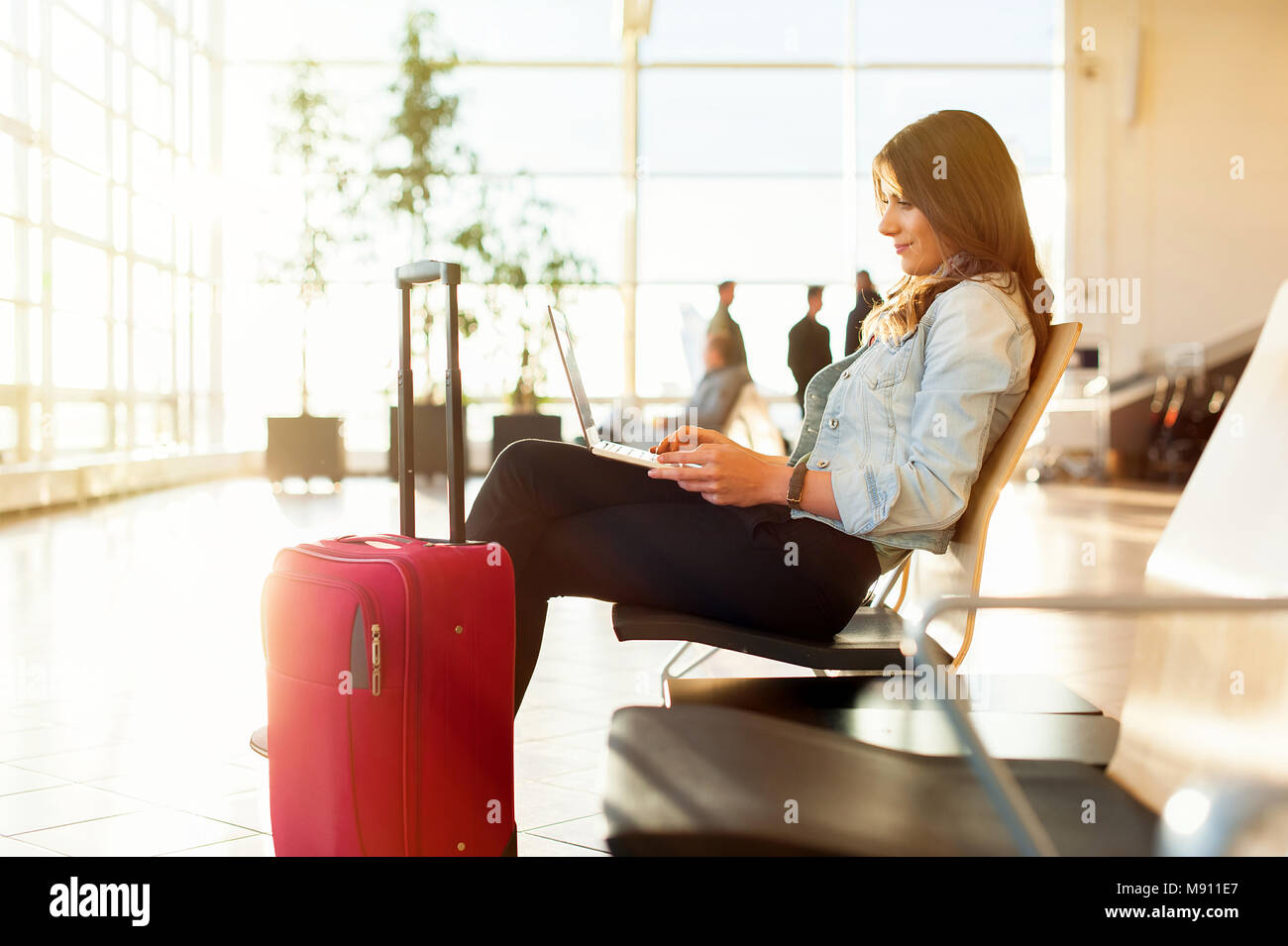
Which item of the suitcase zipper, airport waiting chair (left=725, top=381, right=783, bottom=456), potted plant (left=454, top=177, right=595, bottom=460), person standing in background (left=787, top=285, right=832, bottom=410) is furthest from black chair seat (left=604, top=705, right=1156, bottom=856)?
potted plant (left=454, top=177, right=595, bottom=460)

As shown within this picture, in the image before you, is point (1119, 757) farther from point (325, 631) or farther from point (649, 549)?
point (325, 631)

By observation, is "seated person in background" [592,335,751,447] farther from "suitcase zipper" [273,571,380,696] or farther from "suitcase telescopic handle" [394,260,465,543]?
"suitcase zipper" [273,571,380,696]

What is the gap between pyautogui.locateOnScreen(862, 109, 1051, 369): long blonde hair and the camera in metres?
1.75

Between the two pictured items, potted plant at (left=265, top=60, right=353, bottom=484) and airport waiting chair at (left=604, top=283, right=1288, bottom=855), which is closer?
airport waiting chair at (left=604, top=283, right=1288, bottom=855)

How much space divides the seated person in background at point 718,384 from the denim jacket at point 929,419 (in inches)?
185

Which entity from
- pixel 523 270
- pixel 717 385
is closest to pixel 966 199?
pixel 717 385

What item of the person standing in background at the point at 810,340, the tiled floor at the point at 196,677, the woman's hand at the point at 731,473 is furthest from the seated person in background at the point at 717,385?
the woman's hand at the point at 731,473

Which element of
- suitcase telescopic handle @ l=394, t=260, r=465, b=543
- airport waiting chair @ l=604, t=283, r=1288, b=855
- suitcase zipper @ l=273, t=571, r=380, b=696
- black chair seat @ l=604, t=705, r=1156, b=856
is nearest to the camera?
airport waiting chair @ l=604, t=283, r=1288, b=855

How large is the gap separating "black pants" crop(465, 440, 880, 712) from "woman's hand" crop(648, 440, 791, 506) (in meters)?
0.04

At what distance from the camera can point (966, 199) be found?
176 cm

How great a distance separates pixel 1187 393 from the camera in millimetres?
11844

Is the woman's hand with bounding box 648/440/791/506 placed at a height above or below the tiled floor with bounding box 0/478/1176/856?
above

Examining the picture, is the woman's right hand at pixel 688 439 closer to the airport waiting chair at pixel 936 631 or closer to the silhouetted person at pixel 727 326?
the airport waiting chair at pixel 936 631
